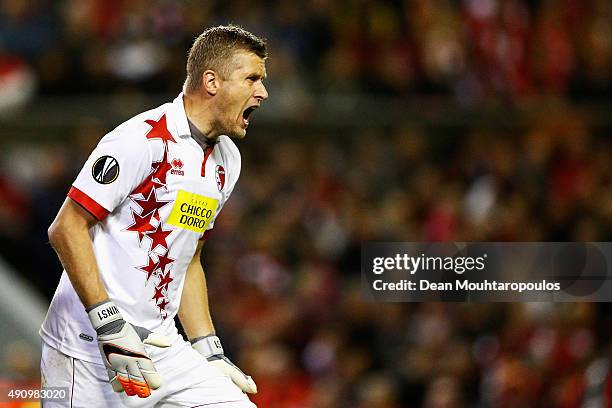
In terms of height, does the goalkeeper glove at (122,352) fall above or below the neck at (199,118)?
below

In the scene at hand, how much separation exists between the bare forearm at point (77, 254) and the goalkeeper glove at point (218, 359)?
712mm

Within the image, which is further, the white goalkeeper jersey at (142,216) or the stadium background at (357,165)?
the stadium background at (357,165)

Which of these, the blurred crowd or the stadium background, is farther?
the blurred crowd

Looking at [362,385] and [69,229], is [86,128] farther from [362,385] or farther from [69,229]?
[69,229]

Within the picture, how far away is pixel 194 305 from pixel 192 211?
51 cm

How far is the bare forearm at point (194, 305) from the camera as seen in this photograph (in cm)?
471

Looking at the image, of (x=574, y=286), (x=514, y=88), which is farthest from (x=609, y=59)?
(x=574, y=286)

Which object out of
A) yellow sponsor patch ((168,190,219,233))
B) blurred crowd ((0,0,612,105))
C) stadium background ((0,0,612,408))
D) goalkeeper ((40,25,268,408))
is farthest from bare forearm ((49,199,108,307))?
blurred crowd ((0,0,612,105))

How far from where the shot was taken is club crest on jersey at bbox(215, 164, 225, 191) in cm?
454

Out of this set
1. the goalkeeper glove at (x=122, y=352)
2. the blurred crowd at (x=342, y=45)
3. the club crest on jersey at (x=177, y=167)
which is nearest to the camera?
the goalkeeper glove at (x=122, y=352)

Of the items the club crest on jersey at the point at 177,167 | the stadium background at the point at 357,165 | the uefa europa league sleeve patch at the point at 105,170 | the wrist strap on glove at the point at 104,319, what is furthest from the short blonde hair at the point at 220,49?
the stadium background at the point at 357,165

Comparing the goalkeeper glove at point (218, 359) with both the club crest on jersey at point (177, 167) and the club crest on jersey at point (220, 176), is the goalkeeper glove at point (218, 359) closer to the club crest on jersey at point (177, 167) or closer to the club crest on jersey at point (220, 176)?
the club crest on jersey at point (220, 176)

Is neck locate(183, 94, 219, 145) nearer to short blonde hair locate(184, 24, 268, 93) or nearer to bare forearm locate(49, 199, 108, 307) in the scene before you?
short blonde hair locate(184, 24, 268, 93)

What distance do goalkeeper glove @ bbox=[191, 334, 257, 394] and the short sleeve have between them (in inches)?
32.2
